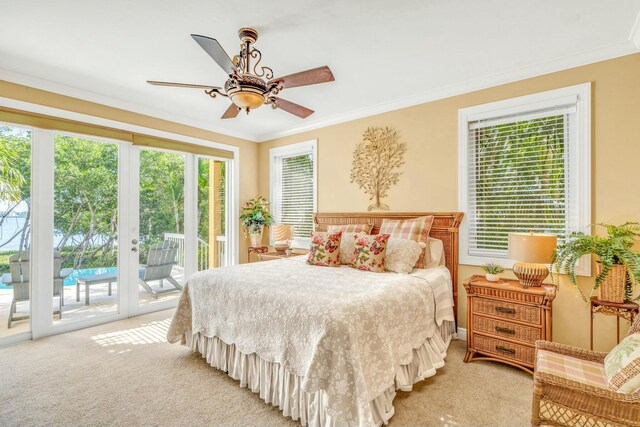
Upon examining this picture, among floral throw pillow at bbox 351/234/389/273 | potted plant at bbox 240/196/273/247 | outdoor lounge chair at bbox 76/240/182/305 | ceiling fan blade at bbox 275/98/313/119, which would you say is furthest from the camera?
potted plant at bbox 240/196/273/247

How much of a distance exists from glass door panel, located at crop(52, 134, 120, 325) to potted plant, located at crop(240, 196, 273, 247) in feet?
6.11

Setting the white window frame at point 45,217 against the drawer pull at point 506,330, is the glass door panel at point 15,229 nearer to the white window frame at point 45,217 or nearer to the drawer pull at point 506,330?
the white window frame at point 45,217

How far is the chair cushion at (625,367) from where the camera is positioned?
54.6 inches

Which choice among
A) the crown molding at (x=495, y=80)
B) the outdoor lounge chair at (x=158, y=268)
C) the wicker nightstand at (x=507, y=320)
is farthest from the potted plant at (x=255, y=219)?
the wicker nightstand at (x=507, y=320)

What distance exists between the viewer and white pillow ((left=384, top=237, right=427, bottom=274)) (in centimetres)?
293

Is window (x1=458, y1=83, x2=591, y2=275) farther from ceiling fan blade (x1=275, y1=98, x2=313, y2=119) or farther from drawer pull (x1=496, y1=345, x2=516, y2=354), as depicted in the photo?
ceiling fan blade (x1=275, y1=98, x2=313, y2=119)

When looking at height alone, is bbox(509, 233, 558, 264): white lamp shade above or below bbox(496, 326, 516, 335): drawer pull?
above

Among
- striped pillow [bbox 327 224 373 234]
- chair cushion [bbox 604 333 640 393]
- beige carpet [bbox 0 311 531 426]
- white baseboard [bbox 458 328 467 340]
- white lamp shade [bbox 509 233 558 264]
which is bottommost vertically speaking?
beige carpet [bbox 0 311 531 426]

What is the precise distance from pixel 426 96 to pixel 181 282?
4296mm

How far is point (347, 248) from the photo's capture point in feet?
11.0

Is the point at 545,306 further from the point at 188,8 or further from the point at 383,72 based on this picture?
the point at 188,8

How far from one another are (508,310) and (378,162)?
2242 mm

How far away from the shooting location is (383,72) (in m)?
3.07

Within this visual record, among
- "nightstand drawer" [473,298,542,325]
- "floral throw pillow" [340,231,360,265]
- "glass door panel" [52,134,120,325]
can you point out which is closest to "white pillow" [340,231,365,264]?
"floral throw pillow" [340,231,360,265]
